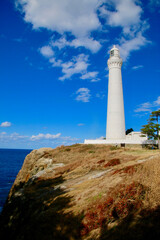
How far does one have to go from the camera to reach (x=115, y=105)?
39.7 m

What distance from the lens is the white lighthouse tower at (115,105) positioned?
39.1 meters

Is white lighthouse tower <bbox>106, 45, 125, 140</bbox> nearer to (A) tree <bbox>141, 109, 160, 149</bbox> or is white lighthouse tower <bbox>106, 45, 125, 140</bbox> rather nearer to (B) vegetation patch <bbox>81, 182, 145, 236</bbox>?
(A) tree <bbox>141, 109, 160, 149</bbox>

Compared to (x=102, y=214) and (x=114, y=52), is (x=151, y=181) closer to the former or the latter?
(x=102, y=214)

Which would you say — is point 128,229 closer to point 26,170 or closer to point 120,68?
point 26,170

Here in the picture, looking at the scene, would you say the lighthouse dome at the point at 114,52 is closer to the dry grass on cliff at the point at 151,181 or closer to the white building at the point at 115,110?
the white building at the point at 115,110

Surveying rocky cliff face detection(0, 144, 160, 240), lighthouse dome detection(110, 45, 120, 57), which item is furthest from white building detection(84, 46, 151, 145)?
rocky cliff face detection(0, 144, 160, 240)

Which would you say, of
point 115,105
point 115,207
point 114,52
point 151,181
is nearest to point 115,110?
point 115,105

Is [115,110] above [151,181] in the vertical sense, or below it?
above

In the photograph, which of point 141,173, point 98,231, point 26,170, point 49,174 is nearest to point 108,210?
point 98,231

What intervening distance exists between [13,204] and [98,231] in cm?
896

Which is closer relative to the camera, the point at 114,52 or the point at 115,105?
the point at 115,105

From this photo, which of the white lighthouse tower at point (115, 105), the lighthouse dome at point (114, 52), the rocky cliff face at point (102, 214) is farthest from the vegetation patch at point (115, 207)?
the lighthouse dome at point (114, 52)

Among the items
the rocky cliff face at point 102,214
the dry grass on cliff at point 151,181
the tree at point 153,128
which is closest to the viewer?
the rocky cliff face at point 102,214

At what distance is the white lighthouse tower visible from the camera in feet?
128
